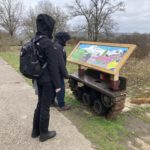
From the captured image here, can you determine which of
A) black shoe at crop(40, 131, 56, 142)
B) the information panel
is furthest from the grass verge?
the information panel

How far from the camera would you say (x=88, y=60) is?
4633 mm

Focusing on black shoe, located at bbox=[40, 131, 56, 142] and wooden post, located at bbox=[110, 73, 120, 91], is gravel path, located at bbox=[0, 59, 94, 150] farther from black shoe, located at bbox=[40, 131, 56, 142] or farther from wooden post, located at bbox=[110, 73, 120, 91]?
wooden post, located at bbox=[110, 73, 120, 91]

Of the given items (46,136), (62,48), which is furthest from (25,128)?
(62,48)

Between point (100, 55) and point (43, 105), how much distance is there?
1.83 m

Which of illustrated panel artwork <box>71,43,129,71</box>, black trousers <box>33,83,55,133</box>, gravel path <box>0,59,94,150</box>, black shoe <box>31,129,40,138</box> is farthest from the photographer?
illustrated panel artwork <box>71,43,129,71</box>

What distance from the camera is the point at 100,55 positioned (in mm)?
4418

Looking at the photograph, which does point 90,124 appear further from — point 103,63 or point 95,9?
point 95,9

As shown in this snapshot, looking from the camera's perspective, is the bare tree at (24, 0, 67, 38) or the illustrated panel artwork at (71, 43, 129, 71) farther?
the bare tree at (24, 0, 67, 38)

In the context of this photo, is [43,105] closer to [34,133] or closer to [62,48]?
[34,133]

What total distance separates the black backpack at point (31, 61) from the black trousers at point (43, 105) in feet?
0.83

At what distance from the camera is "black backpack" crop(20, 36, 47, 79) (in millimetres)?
2895

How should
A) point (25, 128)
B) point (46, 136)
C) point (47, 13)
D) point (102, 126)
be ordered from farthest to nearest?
point (47, 13) → point (102, 126) → point (25, 128) → point (46, 136)

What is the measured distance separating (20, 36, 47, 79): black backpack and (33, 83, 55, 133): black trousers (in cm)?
25

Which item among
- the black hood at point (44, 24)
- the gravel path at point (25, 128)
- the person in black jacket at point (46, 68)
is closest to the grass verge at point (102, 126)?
the gravel path at point (25, 128)
